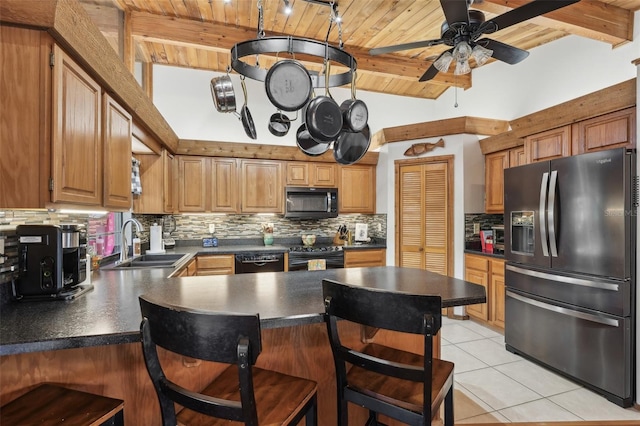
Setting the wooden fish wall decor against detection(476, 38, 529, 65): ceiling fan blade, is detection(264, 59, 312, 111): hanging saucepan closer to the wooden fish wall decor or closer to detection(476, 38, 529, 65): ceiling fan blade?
detection(476, 38, 529, 65): ceiling fan blade

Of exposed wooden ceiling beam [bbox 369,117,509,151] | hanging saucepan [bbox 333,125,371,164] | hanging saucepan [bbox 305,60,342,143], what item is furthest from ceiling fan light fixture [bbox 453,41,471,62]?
exposed wooden ceiling beam [bbox 369,117,509,151]

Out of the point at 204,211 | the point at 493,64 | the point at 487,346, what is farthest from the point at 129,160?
the point at 493,64

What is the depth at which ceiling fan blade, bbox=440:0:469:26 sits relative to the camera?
6.22ft

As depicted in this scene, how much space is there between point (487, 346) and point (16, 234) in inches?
153

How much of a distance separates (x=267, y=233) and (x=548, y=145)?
11.6 ft

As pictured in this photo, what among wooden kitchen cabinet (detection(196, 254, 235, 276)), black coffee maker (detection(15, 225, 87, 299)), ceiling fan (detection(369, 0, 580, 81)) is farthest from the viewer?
wooden kitchen cabinet (detection(196, 254, 235, 276))

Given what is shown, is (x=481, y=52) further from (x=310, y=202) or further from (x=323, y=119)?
(x=310, y=202)

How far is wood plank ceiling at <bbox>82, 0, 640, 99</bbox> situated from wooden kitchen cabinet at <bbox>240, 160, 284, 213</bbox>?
1.41 metres

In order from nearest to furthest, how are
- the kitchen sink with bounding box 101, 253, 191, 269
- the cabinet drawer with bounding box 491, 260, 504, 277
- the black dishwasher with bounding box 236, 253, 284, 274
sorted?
the kitchen sink with bounding box 101, 253, 191, 269 → the cabinet drawer with bounding box 491, 260, 504, 277 → the black dishwasher with bounding box 236, 253, 284, 274

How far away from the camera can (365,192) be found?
5113 mm

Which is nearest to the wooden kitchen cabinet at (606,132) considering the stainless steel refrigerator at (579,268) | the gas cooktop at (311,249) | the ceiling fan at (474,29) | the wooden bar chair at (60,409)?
the stainless steel refrigerator at (579,268)

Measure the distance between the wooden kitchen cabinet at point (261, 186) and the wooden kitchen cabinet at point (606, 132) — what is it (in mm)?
3403

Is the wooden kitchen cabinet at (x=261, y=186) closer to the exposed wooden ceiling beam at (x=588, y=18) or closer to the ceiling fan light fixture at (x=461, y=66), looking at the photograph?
the ceiling fan light fixture at (x=461, y=66)

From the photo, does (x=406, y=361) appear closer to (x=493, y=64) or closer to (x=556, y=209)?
(x=556, y=209)
